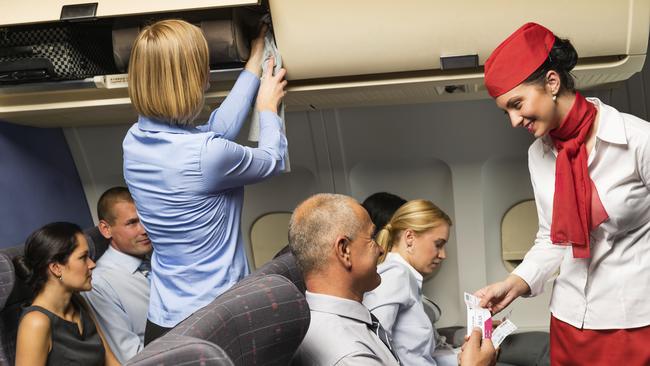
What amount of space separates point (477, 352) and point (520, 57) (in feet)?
2.73

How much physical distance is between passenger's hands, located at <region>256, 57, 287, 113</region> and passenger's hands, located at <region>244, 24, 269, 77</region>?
0.04m

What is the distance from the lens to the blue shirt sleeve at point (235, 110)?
2.45 metres

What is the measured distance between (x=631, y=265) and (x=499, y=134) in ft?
4.77

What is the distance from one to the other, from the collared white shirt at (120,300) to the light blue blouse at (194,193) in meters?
0.65

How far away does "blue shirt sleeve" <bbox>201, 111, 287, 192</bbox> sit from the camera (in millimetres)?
2209

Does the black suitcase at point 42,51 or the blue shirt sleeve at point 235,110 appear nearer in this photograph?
the blue shirt sleeve at point 235,110

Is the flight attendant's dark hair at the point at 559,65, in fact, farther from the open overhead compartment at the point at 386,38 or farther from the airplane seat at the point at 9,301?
the airplane seat at the point at 9,301

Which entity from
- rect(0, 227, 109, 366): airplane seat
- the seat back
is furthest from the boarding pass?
rect(0, 227, 109, 366): airplane seat

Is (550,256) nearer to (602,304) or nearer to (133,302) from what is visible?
(602,304)

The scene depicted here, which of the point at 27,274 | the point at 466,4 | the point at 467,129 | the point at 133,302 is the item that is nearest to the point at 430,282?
the point at 467,129

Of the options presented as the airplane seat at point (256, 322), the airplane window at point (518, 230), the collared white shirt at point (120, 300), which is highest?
the airplane seat at point (256, 322)

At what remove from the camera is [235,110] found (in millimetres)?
2525

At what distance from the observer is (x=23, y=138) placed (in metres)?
3.58

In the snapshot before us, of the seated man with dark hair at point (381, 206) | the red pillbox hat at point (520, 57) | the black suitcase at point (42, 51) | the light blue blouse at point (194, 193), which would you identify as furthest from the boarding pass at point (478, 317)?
the black suitcase at point (42, 51)
